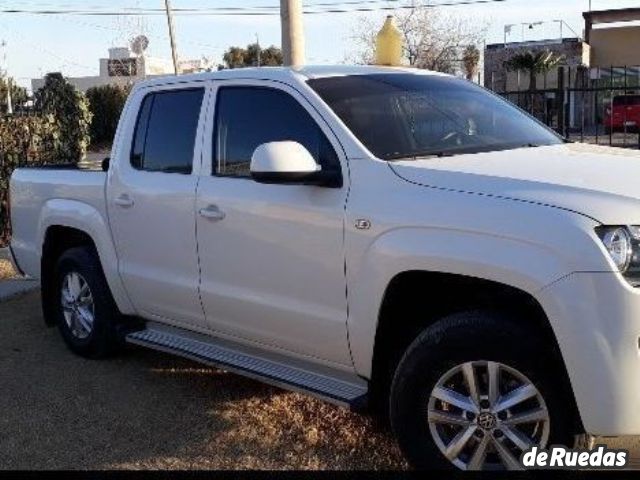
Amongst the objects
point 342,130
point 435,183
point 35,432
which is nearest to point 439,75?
point 342,130

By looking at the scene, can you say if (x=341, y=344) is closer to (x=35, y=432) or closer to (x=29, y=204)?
(x=35, y=432)

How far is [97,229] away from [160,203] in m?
0.84

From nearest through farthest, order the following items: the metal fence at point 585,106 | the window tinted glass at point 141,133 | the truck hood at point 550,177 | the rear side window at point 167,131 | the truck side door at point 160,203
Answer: the truck hood at point 550,177 < the truck side door at point 160,203 < the rear side window at point 167,131 < the window tinted glass at point 141,133 < the metal fence at point 585,106

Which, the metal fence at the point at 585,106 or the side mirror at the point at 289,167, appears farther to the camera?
the metal fence at the point at 585,106

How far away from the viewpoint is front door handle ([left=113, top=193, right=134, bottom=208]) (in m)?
5.14

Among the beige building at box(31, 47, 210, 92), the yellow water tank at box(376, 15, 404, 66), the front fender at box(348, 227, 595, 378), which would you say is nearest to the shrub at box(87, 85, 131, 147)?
Answer: the beige building at box(31, 47, 210, 92)

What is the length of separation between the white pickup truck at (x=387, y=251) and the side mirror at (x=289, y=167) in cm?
1

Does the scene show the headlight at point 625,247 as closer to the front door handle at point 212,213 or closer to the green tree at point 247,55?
the front door handle at point 212,213

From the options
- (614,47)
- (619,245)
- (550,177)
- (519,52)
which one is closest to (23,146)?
(550,177)

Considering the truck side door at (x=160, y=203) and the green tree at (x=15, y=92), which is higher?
the green tree at (x=15, y=92)

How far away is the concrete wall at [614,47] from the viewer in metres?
28.8

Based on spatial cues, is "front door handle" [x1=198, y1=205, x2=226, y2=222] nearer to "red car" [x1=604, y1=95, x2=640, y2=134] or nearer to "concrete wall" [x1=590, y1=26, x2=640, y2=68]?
"red car" [x1=604, y1=95, x2=640, y2=134]

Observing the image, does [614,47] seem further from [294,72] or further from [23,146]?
[294,72]

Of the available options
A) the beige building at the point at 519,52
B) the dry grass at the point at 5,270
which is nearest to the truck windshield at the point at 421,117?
the dry grass at the point at 5,270
